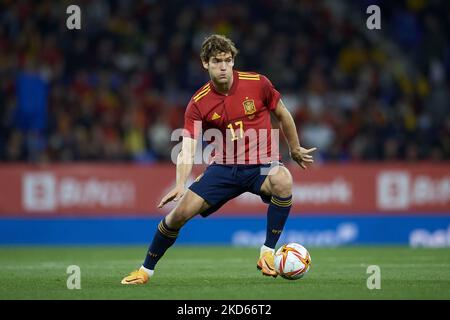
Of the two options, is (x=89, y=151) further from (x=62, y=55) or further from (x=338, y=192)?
(x=338, y=192)

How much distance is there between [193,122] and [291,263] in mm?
1600

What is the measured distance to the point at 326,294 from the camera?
736cm

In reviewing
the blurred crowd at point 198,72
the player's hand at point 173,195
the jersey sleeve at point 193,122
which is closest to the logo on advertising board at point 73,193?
the blurred crowd at point 198,72

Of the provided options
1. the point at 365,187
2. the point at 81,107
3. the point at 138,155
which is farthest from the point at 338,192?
the point at 81,107

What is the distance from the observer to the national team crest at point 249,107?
862cm

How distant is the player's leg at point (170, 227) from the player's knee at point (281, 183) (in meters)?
0.66

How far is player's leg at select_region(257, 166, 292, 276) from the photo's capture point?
28.0ft

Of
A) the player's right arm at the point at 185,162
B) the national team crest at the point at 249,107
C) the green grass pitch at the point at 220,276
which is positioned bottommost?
the green grass pitch at the point at 220,276

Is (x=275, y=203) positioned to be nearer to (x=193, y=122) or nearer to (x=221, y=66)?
(x=193, y=122)

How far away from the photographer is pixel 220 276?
30.1ft

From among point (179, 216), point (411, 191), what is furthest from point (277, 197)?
point (411, 191)

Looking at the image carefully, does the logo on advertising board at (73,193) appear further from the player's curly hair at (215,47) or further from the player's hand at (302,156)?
the player's curly hair at (215,47)

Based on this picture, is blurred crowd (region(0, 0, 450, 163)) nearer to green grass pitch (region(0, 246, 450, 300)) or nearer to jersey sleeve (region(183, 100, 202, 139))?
green grass pitch (region(0, 246, 450, 300))

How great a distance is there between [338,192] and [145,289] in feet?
29.0
